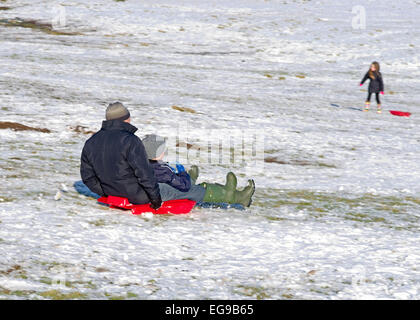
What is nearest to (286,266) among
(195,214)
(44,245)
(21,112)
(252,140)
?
(195,214)

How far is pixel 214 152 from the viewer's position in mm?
15305

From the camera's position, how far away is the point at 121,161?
823cm

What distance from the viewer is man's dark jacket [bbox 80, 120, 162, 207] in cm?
812

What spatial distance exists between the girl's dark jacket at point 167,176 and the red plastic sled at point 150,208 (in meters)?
0.26

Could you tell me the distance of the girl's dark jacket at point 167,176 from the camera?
8.71 metres

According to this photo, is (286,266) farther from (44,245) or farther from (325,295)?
(44,245)

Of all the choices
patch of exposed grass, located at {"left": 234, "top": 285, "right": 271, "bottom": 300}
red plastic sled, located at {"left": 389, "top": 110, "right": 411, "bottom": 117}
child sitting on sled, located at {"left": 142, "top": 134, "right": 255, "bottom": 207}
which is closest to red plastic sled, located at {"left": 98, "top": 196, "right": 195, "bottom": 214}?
child sitting on sled, located at {"left": 142, "top": 134, "right": 255, "bottom": 207}

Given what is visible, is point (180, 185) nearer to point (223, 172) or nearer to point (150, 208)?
point (150, 208)

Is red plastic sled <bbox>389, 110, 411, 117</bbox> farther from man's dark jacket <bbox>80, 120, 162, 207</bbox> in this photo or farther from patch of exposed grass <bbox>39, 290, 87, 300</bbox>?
patch of exposed grass <bbox>39, 290, 87, 300</bbox>

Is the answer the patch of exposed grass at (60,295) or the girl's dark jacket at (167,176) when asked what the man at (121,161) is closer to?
the girl's dark jacket at (167,176)

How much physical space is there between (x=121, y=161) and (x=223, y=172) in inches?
209

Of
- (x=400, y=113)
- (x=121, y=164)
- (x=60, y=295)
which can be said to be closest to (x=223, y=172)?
(x=121, y=164)
